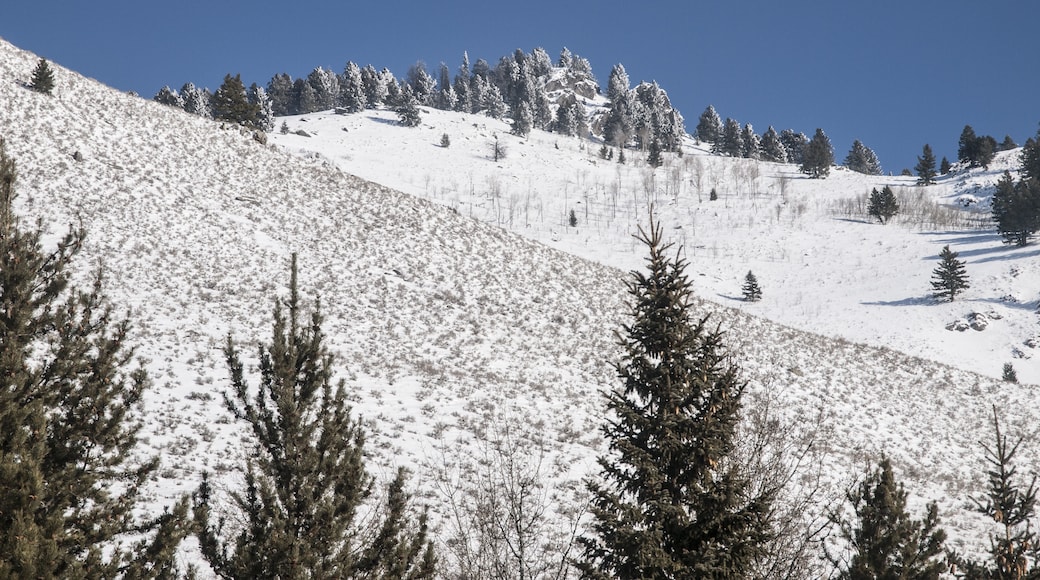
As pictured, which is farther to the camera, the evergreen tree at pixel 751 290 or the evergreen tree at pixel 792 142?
the evergreen tree at pixel 792 142

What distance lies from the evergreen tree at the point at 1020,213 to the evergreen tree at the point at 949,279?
14883 mm

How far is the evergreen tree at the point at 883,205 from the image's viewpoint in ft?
251

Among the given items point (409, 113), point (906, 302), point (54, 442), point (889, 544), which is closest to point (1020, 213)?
point (906, 302)

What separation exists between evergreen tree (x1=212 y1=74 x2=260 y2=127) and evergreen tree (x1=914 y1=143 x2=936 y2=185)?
99878mm

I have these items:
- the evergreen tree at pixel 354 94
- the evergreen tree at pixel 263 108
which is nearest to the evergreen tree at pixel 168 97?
the evergreen tree at pixel 263 108

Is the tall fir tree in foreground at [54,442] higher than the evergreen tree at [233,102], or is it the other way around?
the evergreen tree at [233,102]

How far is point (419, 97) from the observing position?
149 meters

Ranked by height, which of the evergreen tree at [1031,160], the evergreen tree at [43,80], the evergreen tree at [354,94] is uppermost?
the evergreen tree at [354,94]

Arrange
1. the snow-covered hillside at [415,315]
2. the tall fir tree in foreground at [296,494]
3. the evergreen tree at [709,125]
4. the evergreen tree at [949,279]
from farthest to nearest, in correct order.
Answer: the evergreen tree at [709,125] < the evergreen tree at [949,279] < the snow-covered hillside at [415,315] < the tall fir tree in foreground at [296,494]

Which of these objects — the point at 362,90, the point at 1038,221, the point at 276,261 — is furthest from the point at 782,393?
the point at 362,90

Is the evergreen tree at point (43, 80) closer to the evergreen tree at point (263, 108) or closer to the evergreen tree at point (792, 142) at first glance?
the evergreen tree at point (263, 108)

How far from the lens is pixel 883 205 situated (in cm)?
7675

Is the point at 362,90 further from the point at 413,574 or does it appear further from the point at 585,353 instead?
the point at 413,574

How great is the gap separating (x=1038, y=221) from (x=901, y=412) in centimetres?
5199
